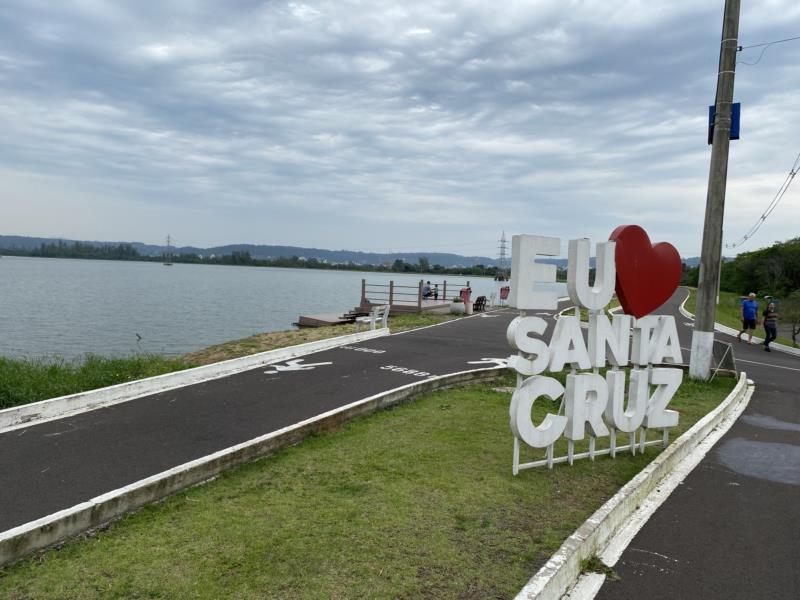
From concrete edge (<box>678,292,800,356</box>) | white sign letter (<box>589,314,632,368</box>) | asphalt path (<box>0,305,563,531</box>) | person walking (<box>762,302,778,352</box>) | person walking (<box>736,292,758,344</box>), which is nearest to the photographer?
asphalt path (<box>0,305,563,531</box>)

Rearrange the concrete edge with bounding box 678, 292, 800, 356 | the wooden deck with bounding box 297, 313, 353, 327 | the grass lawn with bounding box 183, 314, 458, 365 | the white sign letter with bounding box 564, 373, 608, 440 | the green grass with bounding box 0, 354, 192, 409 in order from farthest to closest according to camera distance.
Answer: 1. the wooden deck with bounding box 297, 313, 353, 327
2. the grass lawn with bounding box 183, 314, 458, 365
3. the concrete edge with bounding box 678, 292, 800, 356
4. the green grass with bounding box 0, 354, 192, 409
5. the white sign letter with bounding box 564, 373, 608, 440

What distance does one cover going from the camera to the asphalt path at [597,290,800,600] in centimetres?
414

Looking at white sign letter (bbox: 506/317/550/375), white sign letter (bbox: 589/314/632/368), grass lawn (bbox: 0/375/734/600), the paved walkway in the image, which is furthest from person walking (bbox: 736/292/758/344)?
white sign letter (bbox: 506/317/550/375)

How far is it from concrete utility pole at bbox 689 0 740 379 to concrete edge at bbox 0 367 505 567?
25.8 feet

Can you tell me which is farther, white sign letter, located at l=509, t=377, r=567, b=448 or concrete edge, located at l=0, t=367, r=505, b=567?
white sign letter, located at l=509, t=377, r=567, b=448

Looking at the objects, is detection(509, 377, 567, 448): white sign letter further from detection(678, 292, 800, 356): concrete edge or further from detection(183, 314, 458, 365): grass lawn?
detection(678, 292, 800, 356): concrete edge

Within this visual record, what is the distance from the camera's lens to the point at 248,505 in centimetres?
523

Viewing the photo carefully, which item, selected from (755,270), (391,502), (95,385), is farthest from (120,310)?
(755,270)

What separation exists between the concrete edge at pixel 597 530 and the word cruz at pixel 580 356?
21.3 inches

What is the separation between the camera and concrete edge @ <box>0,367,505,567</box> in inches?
169

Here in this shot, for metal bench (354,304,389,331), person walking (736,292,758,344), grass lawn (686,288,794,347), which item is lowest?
grass lawn (686,288,794,347)

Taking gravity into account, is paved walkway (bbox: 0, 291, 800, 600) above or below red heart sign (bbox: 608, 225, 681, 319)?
below

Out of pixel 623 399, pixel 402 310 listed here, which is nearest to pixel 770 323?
pixel 623 399

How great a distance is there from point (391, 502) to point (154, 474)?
236cm
